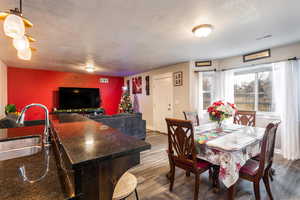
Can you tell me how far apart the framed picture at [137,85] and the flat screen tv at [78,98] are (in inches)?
63.5

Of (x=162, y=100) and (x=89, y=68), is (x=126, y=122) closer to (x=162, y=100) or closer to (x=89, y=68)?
(x=162, y=100)

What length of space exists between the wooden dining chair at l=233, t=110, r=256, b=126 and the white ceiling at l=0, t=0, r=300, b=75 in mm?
1445

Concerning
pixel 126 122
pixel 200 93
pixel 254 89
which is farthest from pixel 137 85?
pixel 254 89

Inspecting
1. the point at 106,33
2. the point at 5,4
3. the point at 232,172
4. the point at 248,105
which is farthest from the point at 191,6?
the point at 248,105

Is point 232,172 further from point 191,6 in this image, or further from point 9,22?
point 9,22

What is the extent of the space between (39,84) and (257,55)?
693 centimetres

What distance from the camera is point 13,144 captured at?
140 cm

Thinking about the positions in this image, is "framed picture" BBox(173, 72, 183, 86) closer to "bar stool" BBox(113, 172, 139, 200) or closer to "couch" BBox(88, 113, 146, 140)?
"couch" BBox(88, 113, 146, 140)

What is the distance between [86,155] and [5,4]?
7.07ft

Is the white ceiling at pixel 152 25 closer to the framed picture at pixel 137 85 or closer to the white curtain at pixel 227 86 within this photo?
the white curtain at pixel 227 86

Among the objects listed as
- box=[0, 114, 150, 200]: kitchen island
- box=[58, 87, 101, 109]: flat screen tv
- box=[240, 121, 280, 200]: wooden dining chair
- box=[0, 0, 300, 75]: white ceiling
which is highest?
box=[0, 0, 300, 75]: white ceiling

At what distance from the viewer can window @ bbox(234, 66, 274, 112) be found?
349cm

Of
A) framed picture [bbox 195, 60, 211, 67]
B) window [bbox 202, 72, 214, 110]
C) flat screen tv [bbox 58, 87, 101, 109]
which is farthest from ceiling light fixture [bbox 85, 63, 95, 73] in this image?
window [bbox 202, 72, 214, 110]

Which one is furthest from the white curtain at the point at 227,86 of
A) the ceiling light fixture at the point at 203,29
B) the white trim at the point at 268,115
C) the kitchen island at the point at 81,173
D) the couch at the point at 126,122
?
the kitchen island at the point at 81,173
